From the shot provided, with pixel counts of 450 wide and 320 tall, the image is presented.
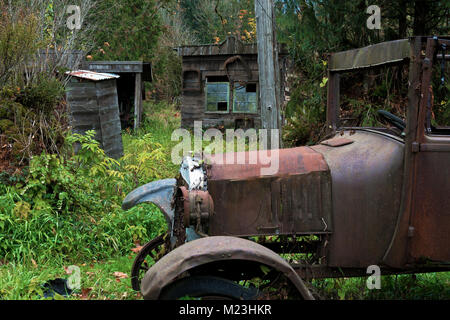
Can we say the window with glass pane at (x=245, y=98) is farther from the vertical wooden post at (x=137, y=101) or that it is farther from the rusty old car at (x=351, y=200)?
the rusty old car at (x=351, y=200)

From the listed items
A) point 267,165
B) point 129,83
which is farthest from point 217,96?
point 267,165

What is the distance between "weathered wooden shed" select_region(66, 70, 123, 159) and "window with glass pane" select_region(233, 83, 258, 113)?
591 cm

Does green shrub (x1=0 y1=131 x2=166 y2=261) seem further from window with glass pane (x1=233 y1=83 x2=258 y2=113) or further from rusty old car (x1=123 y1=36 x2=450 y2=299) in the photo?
window with glass pane (x1=233 y1=83 x2=258 y2=113)

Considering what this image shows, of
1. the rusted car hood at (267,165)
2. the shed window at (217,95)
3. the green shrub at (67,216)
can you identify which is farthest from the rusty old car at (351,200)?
the shed window at (217,95)

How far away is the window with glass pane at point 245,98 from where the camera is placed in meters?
14.5

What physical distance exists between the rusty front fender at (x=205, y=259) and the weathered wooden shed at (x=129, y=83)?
11284 mm

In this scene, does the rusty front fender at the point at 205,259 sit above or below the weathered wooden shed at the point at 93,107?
below

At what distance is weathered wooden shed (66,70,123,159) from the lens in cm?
891

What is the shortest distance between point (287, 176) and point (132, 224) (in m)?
3.01

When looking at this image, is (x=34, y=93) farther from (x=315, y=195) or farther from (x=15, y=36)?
(x=315, y=195)

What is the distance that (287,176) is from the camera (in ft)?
10.9

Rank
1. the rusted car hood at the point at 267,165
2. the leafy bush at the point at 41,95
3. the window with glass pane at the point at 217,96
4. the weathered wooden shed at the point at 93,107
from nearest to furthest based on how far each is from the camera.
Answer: the rusted car hood at the point at 267,165 < the leafy bush at the point at 41,95 < the weathered wooden shed at the point at 93,107 < the window with glass pane at the point at 217,96

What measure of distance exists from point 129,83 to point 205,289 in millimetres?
13643

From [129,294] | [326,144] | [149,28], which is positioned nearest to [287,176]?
[326,144]
